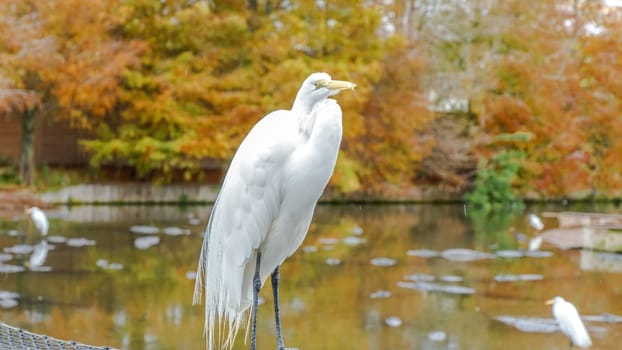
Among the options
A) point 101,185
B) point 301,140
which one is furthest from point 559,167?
point 301,140

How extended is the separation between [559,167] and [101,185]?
34.9 feet

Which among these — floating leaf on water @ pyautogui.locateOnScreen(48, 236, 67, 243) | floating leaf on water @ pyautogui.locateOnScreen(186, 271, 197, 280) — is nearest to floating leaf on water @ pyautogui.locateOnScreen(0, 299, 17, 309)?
floating leaf on water @ pyautogui.locateOnScreen(186, 271, 197, 280)

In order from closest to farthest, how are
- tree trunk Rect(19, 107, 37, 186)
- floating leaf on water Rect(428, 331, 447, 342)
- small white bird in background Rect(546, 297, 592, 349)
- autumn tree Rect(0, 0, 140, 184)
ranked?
small white bird in background Rect(546, 297, 592, 349), floating leaf on water Rect(428, 331, 447, 342), autumn tree Rect(0, 0, 140, 184), tree trunk Rect(19, 107, 37, 186)

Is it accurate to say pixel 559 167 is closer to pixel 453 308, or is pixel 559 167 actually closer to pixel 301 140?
pixel 453 308

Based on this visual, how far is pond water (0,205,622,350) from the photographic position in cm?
571

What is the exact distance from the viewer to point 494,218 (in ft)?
51.4

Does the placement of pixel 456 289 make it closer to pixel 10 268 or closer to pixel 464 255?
pixel 464 255

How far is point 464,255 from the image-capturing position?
9.88 metres

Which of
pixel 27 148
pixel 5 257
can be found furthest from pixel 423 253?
pixel 27 148

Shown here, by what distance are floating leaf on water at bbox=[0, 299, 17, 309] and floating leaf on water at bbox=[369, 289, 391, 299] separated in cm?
279

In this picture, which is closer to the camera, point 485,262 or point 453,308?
point 453,308

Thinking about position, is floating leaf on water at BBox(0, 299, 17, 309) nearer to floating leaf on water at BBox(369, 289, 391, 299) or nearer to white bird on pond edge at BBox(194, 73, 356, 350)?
floating leaf on water at BBox(369, 289, 391, 299)

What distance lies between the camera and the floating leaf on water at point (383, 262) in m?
8.97

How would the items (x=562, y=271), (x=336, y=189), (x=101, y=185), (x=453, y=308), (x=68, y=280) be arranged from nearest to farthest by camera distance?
(x=453, y=308) → (x=68, y=280) → (x=562, y=271) → (x=101, y=185) → (x=336, y=189)
